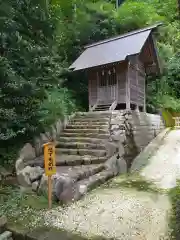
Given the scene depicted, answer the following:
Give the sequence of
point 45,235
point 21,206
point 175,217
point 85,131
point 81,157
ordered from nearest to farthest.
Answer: point 45,235
point 175,217
point 21,206
point 81,157
point 85,131

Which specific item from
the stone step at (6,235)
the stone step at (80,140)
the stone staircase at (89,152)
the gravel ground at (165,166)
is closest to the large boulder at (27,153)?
the stone staircase at (89,152)

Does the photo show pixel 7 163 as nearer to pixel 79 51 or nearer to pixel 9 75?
pixel 9 75

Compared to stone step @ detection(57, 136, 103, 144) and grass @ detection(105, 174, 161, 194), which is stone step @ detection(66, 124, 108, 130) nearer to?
stone step @ detection(57, 136, 103, 144)

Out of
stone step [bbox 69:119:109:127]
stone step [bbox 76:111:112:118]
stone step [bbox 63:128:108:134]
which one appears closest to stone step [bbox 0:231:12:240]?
stone step [bbox 63:128:108:134]

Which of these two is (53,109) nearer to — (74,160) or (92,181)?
(74,160)

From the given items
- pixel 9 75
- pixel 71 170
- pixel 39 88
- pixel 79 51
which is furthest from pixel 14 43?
pixel 79 51

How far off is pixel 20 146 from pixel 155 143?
17.9 feet

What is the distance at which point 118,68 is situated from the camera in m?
9.36

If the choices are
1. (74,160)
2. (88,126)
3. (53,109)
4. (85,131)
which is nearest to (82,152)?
(74,160)

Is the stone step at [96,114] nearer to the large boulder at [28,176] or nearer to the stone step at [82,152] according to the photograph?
the stone step at [82,152]

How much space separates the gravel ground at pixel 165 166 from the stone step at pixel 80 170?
4.55ft

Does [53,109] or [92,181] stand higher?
[53,109]

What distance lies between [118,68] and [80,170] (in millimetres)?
5763

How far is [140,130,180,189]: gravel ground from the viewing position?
17.5 ft
